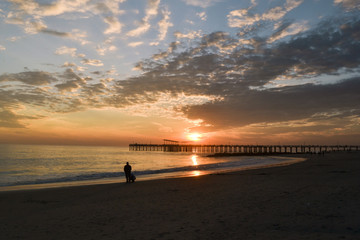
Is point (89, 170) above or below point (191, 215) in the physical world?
below

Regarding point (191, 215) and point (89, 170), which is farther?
point (89, 170)

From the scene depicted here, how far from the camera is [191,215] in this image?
8.95 meters

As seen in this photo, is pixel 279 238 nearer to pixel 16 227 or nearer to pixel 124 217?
pixel 124 217

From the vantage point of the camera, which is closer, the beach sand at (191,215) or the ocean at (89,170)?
the beach sand at (191,215)

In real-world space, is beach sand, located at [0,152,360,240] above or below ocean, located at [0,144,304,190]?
above

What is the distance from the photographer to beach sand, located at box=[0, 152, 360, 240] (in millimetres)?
6980

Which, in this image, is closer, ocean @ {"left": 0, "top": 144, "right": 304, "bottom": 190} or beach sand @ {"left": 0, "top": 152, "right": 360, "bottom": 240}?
beach sand @ {"left": 0, "top": 152, "right": 360, "bottom": 240}

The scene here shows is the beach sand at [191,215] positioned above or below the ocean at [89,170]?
above

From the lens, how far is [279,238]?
6273mm

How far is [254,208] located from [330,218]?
2550 mm

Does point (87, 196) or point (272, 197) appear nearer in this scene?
point (272, 197)

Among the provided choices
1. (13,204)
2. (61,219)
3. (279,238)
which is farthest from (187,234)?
(13,204)

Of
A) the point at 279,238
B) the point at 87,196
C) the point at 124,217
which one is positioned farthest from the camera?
the point at 87,196

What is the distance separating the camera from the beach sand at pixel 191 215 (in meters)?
6.98
